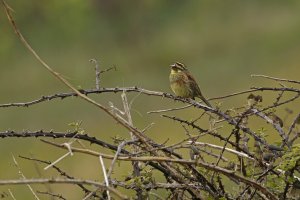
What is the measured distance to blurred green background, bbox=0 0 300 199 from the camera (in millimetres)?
14688

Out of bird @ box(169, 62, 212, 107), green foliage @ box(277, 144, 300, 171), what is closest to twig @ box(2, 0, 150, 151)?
green foliage @ box(277, 144, 300, 171)

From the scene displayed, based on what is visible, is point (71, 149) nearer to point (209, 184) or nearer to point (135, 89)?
point (209, 184)

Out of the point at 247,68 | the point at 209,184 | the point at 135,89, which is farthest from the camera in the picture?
the point at 247,68

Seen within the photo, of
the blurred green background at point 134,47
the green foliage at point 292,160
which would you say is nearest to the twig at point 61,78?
the green foliage at point 292,160

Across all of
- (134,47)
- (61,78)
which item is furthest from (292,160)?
(134,47)

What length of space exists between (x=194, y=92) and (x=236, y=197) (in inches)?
102

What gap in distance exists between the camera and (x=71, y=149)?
1.65 m

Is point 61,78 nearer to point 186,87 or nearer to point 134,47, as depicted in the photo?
point 186,87

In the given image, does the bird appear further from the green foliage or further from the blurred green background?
the blurred green background

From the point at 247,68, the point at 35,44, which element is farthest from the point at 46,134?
the point at 35,44

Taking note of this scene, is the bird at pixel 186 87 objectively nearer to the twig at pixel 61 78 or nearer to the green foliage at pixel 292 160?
the green foliage at pixel 292 160

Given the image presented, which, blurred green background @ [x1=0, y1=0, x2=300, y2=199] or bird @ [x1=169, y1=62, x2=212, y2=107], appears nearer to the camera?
bird @ [x1=169, y1=62, x2=212, y2=107]

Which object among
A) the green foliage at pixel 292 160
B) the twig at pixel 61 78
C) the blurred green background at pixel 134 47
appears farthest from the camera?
the blurred green background at pixel 134 47

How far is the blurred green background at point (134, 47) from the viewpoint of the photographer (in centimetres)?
1469
